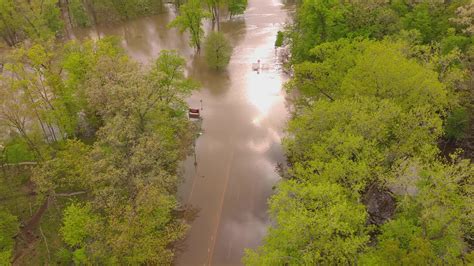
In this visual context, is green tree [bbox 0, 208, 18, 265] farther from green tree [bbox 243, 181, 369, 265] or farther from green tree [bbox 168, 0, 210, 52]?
green tree [bbox 168, 0, 210, 52]

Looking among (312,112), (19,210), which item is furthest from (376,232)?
(19,210)

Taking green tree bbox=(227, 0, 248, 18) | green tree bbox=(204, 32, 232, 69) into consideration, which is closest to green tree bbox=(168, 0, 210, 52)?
green tree bbox=(204, 32, 232, 69)

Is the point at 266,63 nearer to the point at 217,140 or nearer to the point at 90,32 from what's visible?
the point at 217,140

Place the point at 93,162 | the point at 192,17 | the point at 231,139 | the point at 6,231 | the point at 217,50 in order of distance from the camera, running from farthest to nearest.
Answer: the point at 192,17
the point at 217,50
the point at 231,139
the point at 93,162
the point at 6,231

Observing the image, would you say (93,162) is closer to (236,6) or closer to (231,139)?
(231,139)

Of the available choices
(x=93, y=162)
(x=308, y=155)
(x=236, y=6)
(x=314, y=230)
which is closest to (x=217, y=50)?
(x=236, y=6)

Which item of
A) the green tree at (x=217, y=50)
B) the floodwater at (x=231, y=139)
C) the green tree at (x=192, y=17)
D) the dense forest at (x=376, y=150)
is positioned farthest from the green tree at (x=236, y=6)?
the dense forest at (x=376, y=150)
